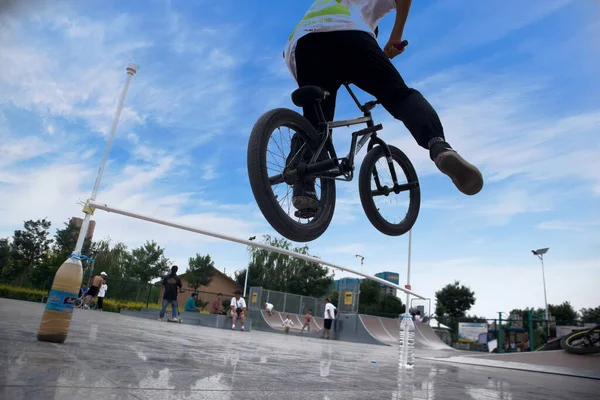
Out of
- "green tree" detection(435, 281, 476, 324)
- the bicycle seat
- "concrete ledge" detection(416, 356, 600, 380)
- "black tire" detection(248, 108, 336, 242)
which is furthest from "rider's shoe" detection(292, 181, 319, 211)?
"green tree" detection(435, 281, 476, 324)

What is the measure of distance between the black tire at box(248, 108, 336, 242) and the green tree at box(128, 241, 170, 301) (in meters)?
61.2

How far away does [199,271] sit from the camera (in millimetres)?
65375

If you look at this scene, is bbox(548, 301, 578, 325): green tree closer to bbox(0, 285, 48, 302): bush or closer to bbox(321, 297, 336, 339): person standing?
bbox(321, 297, 336, 339): person standing

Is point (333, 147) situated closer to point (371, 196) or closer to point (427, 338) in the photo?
point (371, 196)

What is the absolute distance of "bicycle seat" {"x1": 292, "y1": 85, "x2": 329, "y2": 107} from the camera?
10.0 feet

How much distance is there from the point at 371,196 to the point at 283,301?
22970 millimetres

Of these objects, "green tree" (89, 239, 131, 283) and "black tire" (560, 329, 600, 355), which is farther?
"green tree" (89, 239, 131, 283)

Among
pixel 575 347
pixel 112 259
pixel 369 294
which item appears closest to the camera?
pixel 575 347

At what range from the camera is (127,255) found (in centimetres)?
6228

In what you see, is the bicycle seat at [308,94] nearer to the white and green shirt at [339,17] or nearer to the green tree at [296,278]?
the white and green shirt at [339,17]

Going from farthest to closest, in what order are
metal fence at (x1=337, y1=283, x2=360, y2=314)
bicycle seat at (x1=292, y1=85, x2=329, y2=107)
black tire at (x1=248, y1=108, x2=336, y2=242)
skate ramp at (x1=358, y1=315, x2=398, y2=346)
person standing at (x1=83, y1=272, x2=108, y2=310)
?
metal fence at (x1=337, y1=283, x2=360, y2=314) → skate ramp at (x1=358, y1=315, x2=398, y2=346) → person standing at (x1=83, y1=272, x2=108, y2=310) → bicycle seat at (x1=292, y1=85, x2=329, y2=107) → black tire at (x1=248, y1=108, x2=336, y2=242)

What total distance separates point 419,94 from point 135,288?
27.0 m

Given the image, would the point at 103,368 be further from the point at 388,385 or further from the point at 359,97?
the point at 359,97

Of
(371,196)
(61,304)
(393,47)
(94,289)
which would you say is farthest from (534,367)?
(94,289)
